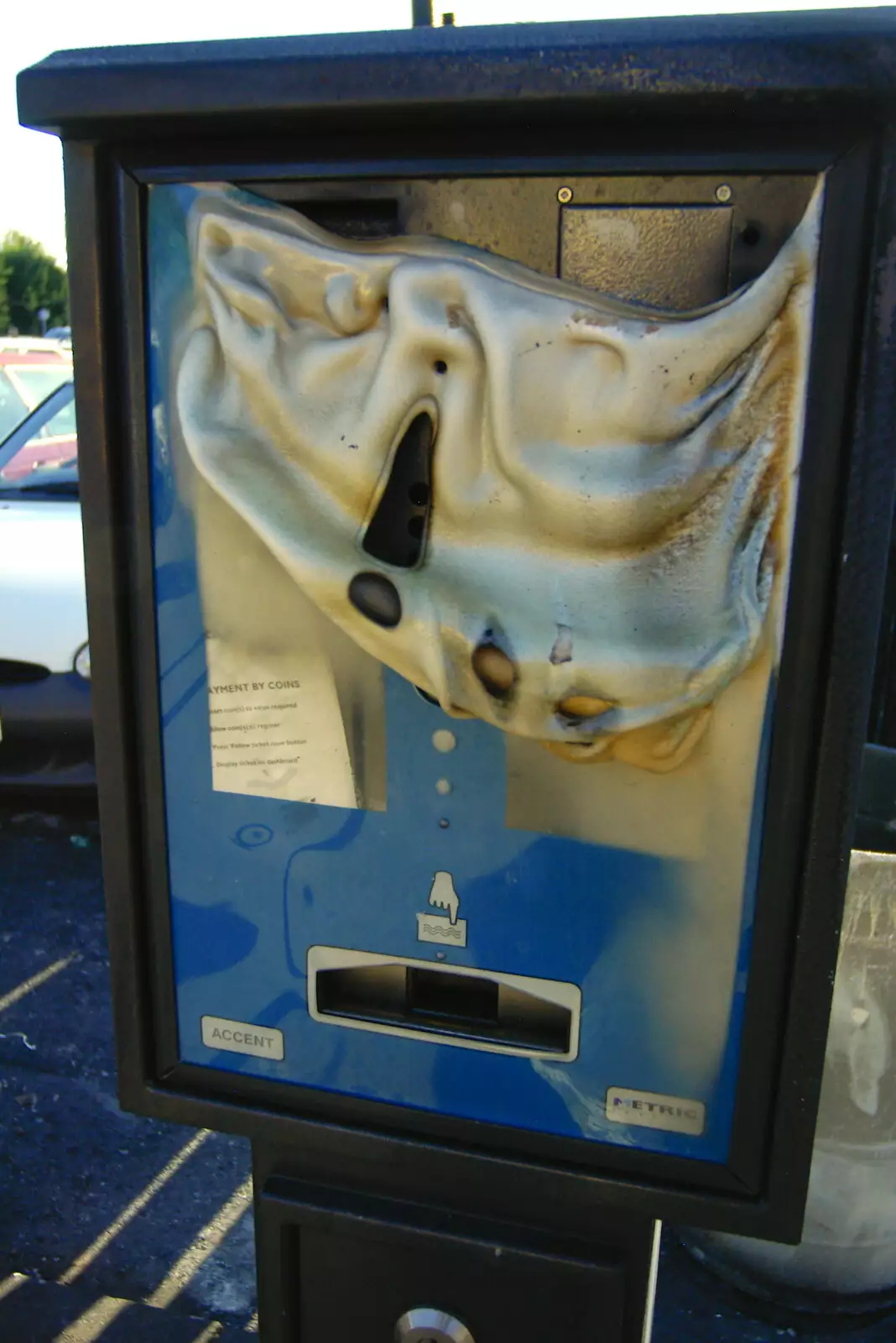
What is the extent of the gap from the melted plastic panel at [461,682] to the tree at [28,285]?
2636cm

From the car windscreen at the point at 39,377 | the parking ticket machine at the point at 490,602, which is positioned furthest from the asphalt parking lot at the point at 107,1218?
the car windscreen at the point at 39,377

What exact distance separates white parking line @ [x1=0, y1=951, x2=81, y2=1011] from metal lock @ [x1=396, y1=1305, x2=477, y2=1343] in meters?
2.20

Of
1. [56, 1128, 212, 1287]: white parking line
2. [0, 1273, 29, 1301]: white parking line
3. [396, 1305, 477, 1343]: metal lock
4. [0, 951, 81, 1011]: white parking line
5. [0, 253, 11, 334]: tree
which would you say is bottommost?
[56, 1128, 212, 1287]: white parking line

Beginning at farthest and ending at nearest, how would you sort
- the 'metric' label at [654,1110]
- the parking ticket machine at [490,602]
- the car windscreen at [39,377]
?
the car windscreen at [39,377] < the 'metric' label at [654,1110] < the parking ticket machine at [490,602]

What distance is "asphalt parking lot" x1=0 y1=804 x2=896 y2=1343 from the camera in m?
2.18

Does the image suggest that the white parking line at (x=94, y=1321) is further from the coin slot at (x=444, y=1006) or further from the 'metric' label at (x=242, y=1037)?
the coin slot at (x=444, y=1006)

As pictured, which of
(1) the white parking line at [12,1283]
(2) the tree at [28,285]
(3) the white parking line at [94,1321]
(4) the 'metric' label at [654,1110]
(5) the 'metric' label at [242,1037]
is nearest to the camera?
(4) the 'metric' label at [654,1110]

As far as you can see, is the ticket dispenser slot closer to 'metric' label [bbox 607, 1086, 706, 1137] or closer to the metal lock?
'metric' label [bbox 607, 1086, 706, 1137]

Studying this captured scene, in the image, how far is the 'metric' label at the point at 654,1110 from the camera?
121 cm

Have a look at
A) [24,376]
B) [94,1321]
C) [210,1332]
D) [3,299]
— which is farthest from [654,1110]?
[3,299]

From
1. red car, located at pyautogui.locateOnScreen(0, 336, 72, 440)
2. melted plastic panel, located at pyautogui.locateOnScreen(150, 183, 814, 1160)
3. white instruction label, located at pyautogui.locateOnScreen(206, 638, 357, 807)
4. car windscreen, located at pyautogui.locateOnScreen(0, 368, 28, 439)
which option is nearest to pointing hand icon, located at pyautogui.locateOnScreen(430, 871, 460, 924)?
melted plastic panel, located at pyautogui.locateOnScreen(150, 183, 814, 1160)

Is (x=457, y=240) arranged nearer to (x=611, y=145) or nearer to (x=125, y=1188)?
(x=611, y=145)

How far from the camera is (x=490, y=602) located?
1075 millimetres

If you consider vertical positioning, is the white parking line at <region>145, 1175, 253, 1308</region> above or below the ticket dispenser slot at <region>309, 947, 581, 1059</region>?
below
